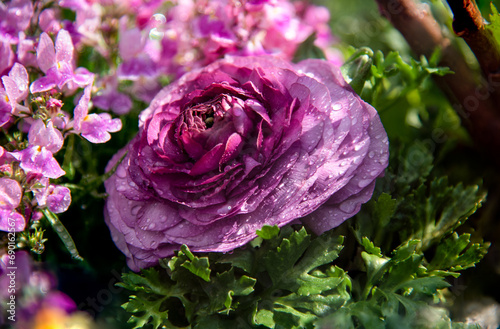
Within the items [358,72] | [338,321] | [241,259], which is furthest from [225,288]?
[358,72]

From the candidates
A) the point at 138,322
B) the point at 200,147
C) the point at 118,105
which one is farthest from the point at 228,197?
the point at 118,105

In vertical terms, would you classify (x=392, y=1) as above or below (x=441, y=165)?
above

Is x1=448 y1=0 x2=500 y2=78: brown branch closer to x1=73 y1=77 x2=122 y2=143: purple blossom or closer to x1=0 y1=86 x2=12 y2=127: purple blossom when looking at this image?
x1=73 y1=77 x2=122 y2=143: purple blossom

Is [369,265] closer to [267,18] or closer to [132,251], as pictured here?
[132,251]

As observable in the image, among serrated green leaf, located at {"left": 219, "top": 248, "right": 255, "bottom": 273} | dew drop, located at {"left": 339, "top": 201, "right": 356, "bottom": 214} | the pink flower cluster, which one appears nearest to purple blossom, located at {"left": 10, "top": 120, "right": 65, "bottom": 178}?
the pink flower cluster

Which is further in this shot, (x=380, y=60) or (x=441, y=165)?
(x=441, y=165)

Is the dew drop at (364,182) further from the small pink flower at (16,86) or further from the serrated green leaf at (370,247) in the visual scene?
the small pink flower at (16,86)
